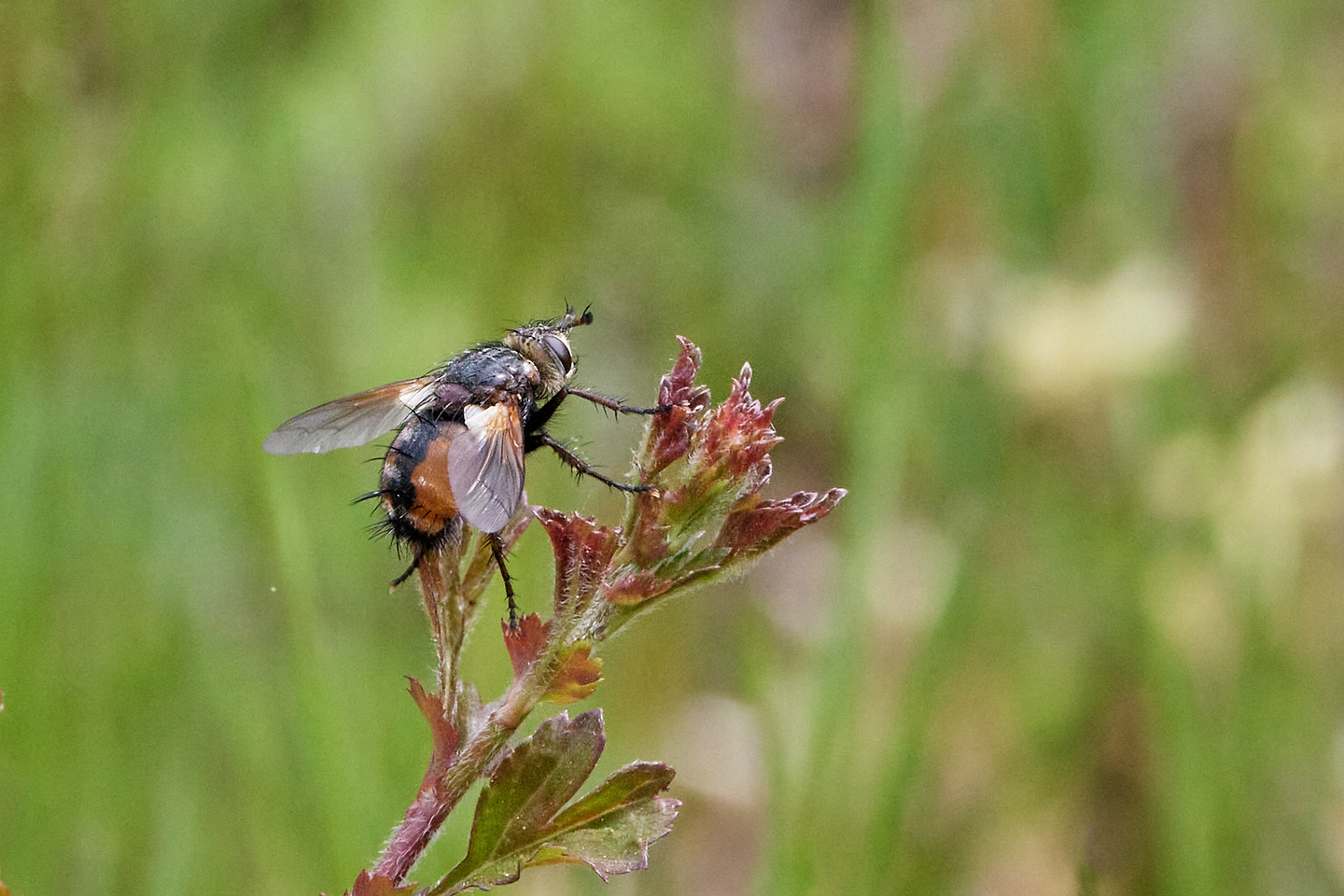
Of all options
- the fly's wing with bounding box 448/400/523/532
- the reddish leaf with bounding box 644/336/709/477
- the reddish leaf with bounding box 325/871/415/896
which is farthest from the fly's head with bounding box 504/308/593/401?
the reddish leaf with bounding box 325/871/415/896

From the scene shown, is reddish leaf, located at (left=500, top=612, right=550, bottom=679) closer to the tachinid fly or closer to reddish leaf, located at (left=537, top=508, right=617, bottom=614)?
→ reddish leaf, located at (left=537, top=508, right=617, bottom=614)

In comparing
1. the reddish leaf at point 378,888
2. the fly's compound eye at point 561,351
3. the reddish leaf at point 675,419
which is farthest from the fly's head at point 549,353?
the reddish leaf at point 378,888

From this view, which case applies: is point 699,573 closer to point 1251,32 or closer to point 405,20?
point 405,20

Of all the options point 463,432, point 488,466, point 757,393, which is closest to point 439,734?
point 488,466

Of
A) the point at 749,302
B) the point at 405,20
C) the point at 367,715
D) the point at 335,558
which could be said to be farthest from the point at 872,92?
the point at 405,20

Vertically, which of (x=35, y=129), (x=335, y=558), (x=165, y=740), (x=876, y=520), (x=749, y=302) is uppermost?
(x=749, y=302)

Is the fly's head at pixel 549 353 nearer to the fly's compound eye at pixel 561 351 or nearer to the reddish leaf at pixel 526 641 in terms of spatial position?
the fly's compound eye at pixel 561 351
